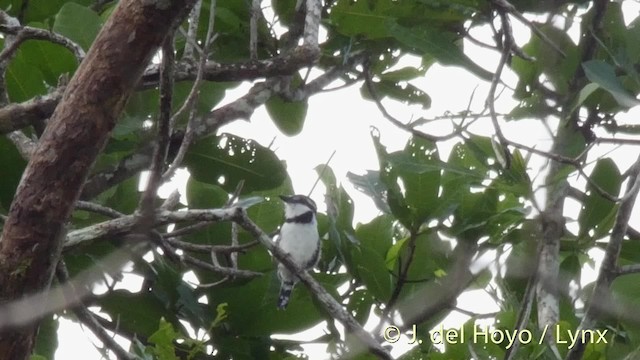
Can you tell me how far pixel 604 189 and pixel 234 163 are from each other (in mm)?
1125

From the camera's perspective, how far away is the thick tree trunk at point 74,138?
187 centimetres

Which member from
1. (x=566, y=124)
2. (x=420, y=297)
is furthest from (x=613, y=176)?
(x=420, y=297)

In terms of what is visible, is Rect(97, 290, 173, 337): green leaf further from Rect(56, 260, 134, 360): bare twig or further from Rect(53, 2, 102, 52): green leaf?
Rect(53, 2, 102, 52): green leaf

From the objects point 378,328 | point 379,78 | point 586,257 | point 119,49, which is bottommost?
point 378,328

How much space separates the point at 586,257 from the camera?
3.54m

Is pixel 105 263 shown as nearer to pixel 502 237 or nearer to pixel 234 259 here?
pixel 234 259

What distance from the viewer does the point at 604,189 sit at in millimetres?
2889

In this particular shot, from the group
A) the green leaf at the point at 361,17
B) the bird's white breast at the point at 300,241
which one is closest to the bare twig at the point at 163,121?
the green leaf at the point at 361,17

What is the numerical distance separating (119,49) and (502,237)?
1.44 meters

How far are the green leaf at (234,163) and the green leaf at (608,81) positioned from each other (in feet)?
3.35

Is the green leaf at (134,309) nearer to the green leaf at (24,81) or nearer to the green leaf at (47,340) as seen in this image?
the green leaf at (47,340)

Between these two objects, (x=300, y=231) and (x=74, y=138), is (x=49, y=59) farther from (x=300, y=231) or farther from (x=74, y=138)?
(x=300, y=231)

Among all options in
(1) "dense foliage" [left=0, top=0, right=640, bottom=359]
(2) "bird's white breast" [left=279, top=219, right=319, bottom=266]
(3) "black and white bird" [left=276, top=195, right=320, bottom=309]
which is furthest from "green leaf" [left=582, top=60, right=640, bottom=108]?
(2) "bird's white breast" [left=279, top=219, right=319, bottom=266]

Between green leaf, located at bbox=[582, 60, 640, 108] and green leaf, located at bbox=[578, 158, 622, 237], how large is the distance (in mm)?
358
